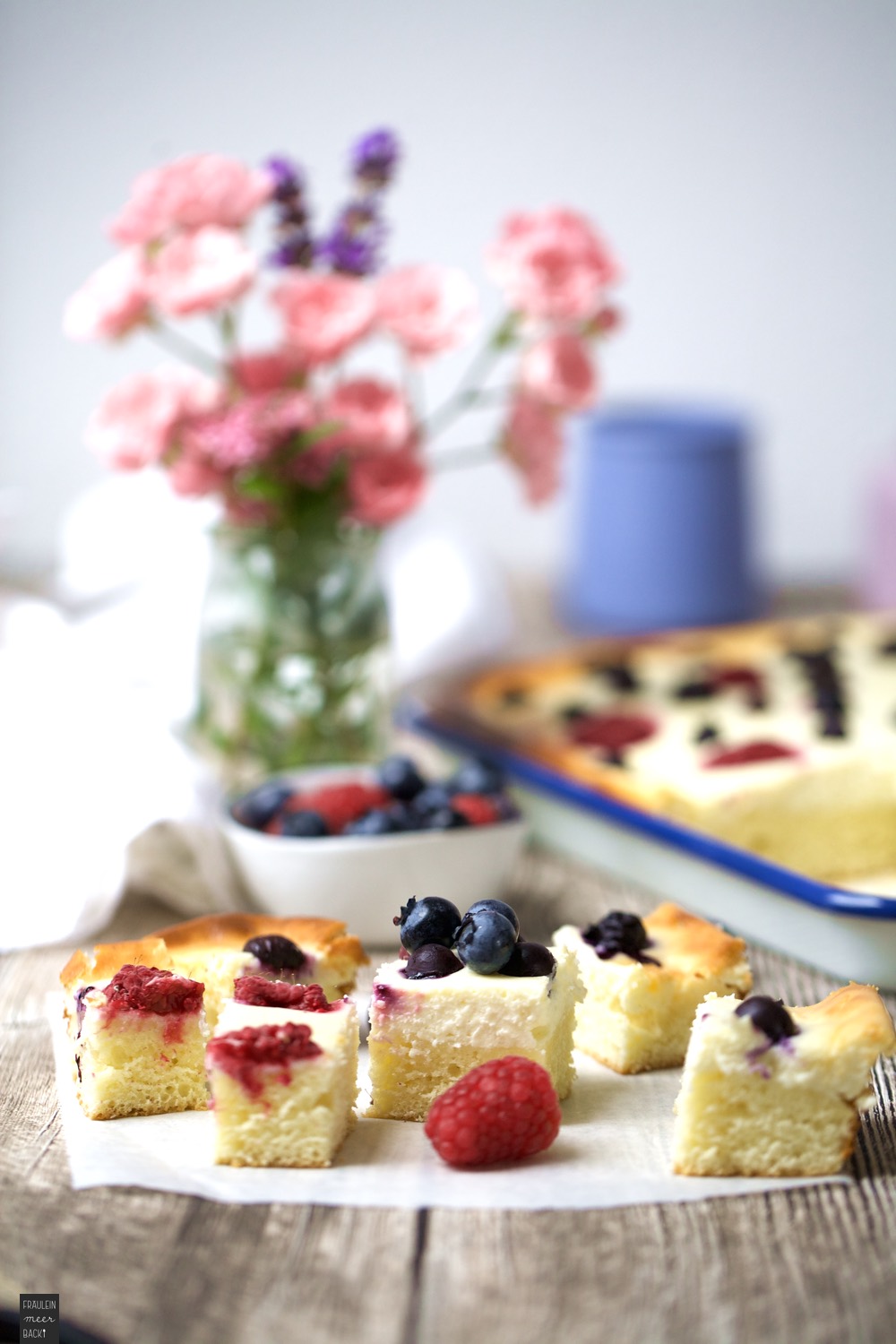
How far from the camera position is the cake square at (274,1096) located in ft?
4.88

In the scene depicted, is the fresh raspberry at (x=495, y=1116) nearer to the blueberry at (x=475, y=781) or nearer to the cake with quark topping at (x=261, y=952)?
the cake with quark topping at (x=261, y=952)

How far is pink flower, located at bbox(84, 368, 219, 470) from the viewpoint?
7.16 ft

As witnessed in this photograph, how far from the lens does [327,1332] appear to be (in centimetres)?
125

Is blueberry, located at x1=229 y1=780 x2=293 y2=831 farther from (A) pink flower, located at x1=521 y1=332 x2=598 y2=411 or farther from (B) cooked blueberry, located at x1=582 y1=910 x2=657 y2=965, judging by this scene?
(A) pink flower, located at x1=521 y1=332 x2=598 y2=411

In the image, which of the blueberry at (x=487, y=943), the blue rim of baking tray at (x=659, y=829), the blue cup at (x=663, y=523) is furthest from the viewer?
the blue cup at (x=663, y=523)

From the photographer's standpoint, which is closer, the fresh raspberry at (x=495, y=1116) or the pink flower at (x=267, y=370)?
the fresh raspberry at (x=495, y=1116)

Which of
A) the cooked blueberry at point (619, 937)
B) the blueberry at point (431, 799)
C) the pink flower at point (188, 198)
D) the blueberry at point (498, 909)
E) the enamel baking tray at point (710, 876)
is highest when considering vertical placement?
the pink flower at point (188, 198)

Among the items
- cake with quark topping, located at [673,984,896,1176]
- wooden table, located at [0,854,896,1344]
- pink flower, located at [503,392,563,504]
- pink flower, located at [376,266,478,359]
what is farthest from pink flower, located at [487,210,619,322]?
wooden table, located at [0,854,896,1344]

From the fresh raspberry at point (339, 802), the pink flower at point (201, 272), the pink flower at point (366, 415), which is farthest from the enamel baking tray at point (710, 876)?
the pink flower at point (201, 272)

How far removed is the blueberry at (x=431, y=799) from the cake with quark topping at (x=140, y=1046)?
0.54 metres

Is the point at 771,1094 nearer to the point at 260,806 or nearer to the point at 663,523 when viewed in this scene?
the point at 260,806

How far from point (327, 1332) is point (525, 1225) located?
224mm

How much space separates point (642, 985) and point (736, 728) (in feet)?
3.02

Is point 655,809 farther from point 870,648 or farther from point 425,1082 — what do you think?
point 870,648
